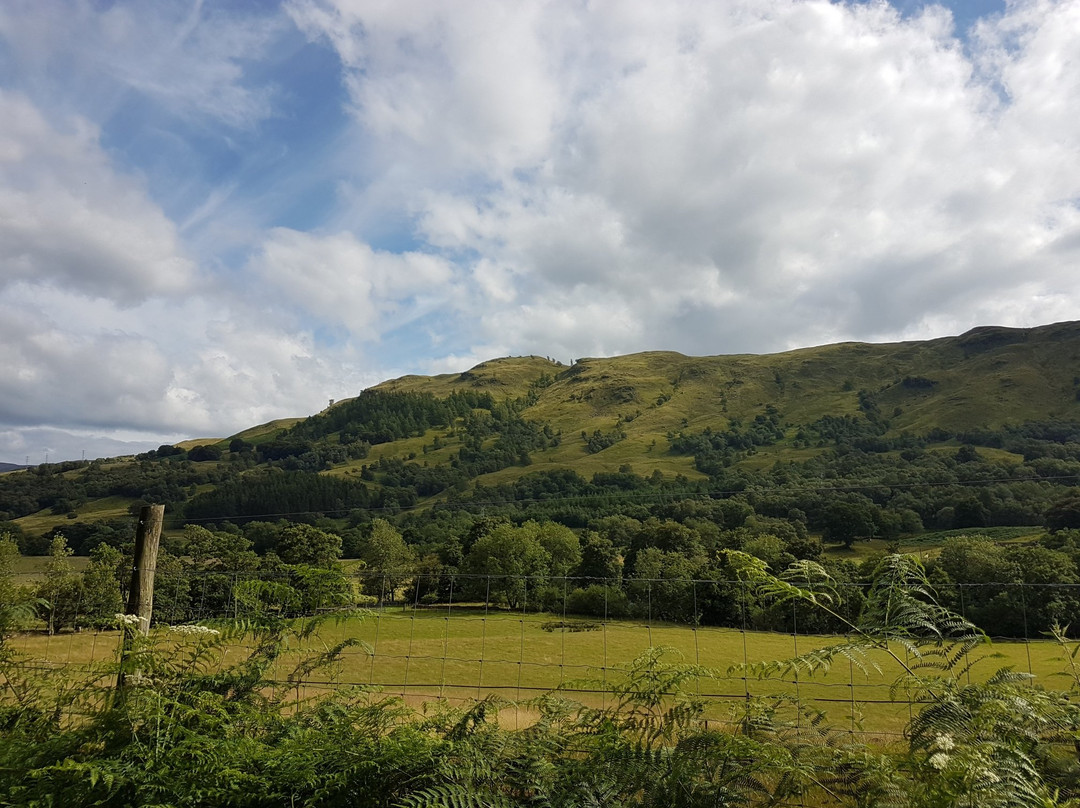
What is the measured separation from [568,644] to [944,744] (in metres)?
30.0

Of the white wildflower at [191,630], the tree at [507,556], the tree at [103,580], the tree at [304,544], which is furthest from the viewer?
the tree at [304,544]

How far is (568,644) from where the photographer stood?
3158 cm

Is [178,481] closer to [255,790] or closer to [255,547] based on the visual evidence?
[255,547]

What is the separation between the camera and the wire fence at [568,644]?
20.8 feet

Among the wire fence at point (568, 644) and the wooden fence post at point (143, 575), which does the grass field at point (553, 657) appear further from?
the wooden fence post at point (143, 575)

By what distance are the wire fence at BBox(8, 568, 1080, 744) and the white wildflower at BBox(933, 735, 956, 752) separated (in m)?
1.12

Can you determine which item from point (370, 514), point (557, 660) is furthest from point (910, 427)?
point (557, 660)

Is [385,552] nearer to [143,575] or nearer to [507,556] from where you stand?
[507,556]

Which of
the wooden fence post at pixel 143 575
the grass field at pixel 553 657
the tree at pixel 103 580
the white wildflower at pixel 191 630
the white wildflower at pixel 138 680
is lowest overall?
the grass field at pixel 553 657

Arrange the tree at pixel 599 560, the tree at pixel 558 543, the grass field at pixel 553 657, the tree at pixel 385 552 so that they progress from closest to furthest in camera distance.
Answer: the grass field at pixel 553 657 < the tree at pixel 599 560 < the tree at pixel 558 543 < the tree at pixel 385 552

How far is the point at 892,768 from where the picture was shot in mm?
3818

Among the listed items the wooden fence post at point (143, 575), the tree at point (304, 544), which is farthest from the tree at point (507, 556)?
the wooden fence post at point (143, 575)

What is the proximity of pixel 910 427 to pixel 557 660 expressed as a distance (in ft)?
620

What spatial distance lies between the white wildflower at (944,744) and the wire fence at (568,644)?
1120mm
